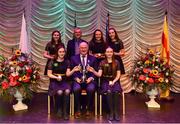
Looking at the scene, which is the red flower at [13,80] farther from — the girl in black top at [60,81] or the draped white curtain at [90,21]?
the draped white curtain at [90,21]

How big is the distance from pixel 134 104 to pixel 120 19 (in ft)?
5.99

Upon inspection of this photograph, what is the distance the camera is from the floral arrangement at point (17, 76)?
17.2ft

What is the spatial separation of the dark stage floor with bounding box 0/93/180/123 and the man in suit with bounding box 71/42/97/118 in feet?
0.91

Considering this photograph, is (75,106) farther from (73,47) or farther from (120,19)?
(120,19)

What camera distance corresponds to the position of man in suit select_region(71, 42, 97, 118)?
16.6 ft

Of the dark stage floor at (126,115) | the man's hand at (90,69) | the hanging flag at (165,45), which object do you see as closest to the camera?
the dark stage floor at (126,115)

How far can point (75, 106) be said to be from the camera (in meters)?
5.20

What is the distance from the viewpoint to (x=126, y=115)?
5.17 m

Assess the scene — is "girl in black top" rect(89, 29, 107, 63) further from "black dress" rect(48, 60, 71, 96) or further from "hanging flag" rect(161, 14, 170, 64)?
"hanging flag" rect(161, 14, 170, 64)

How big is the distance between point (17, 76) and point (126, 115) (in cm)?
181

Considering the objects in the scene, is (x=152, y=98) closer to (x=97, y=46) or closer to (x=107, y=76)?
(x=107, y=76)

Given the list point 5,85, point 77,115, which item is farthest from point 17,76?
point 77,115

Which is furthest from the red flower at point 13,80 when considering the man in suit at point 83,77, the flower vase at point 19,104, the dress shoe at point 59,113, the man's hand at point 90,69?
the man's hand at point 90,69

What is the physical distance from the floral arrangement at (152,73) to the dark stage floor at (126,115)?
382 millimetres
